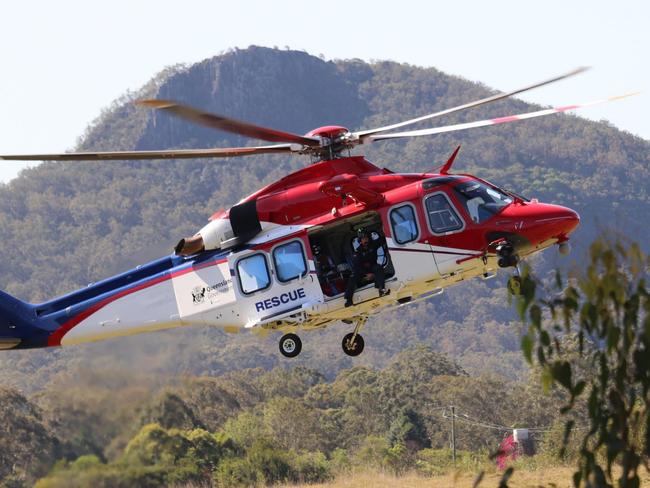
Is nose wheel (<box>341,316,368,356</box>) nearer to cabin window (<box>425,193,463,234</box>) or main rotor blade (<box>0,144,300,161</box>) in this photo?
cabin window (<box>425,193,463,234</box>)

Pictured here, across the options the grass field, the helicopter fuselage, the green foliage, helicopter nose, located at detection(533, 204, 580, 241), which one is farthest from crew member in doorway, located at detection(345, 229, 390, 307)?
the green foliage

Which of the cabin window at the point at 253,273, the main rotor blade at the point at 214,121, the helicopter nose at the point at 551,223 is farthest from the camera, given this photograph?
the cabin window at the point at 253,273

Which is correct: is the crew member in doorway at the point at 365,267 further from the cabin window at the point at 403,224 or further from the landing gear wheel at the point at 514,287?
the landing gear wheel at the point at 514,287

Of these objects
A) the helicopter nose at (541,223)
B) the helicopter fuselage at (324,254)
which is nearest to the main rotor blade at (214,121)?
the helicopter fuselage at (324,254)

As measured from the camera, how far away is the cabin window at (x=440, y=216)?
68.3 ft

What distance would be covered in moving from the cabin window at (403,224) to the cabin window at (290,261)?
1.60 metres

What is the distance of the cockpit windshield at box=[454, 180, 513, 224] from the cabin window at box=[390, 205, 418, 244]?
0.85 metres

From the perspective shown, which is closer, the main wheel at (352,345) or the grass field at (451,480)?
the main wheel at (352,345)

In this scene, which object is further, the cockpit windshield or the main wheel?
the main wheel

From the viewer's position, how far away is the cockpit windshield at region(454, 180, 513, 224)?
20.9 metres

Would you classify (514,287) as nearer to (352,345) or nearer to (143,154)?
(143,154)

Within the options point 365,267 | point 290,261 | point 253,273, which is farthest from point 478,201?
point 253,273

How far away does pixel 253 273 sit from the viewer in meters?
21.6

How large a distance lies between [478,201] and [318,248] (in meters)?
2.77
